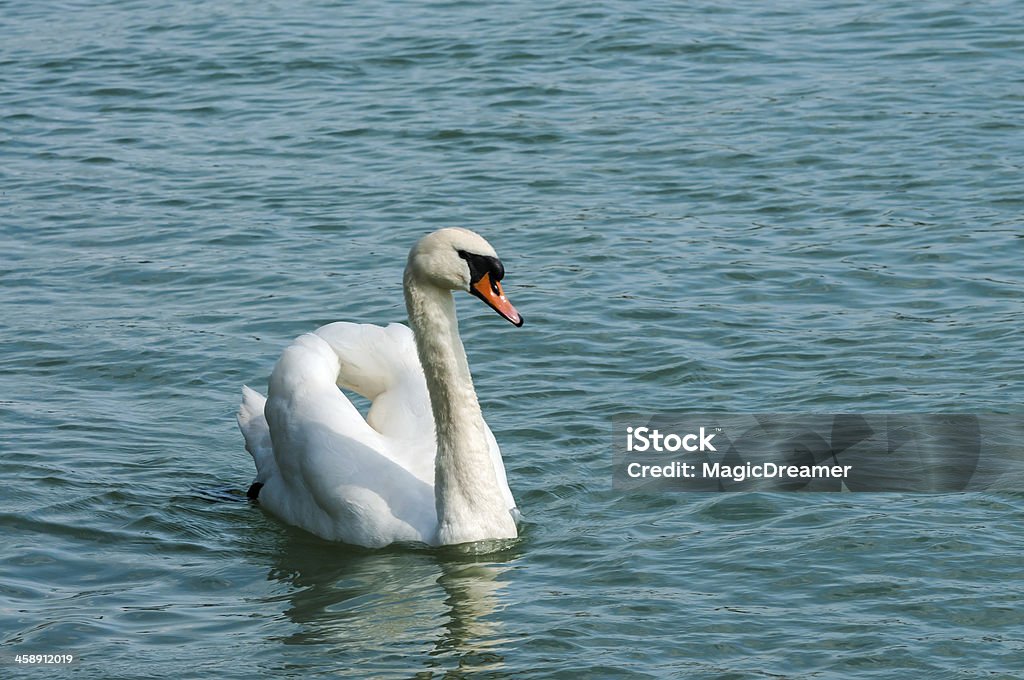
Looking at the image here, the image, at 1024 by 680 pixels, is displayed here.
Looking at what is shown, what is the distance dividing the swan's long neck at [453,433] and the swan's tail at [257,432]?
1334 mm

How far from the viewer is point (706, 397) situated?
10.3 meters

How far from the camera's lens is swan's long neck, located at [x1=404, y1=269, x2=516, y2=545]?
28.0ft

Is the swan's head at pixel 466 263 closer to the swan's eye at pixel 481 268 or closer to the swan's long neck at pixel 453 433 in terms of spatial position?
the swan's eye at pixel 481 268

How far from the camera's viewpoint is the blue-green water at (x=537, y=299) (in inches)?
309

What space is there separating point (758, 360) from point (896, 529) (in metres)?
2.42

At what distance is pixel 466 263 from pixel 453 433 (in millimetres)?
892

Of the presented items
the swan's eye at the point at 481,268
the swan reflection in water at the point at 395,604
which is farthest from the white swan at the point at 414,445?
the swan reflection in water at the point at 395,604

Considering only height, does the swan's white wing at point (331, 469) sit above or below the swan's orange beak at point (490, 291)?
below

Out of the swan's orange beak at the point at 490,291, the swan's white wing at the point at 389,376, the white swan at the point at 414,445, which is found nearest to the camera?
the swan's orange beak at the point at 490,291

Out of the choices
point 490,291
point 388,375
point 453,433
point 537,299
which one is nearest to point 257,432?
point 388,375

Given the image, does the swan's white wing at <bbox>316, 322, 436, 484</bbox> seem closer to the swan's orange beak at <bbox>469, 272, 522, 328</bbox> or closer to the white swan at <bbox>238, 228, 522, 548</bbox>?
the white swan at <bbox>238, 228, 522, 548</bbox>

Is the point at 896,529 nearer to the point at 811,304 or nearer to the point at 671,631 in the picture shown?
the point at 671,631

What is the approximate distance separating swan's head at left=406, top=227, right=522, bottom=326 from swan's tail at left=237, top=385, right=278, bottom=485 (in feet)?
5.86

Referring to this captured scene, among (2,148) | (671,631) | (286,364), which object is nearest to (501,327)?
(286,364)
